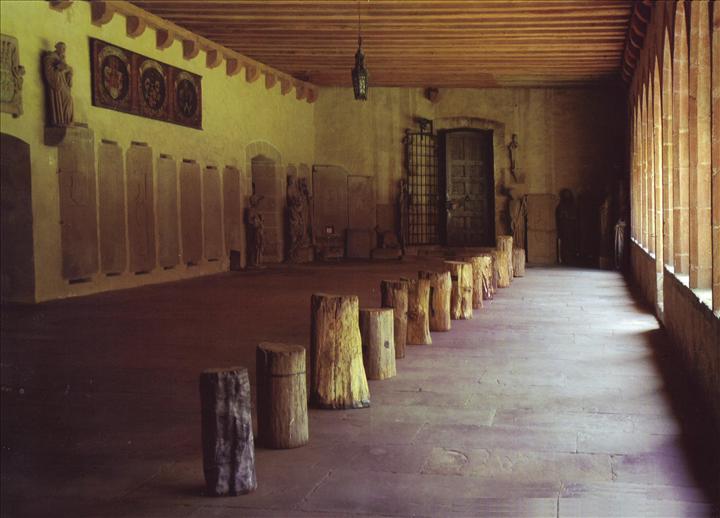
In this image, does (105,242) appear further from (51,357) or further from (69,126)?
(51,357)

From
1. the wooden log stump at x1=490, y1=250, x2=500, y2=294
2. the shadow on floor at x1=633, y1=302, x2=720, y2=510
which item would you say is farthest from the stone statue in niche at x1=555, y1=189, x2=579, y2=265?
the shadow on floor at x1=633, y1=302, x2=720, y2=510

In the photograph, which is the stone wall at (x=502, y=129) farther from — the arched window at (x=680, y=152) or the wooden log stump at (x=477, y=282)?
the arched window at (x=680, y=152)

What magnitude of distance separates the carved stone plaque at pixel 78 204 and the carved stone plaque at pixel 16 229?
585 mm

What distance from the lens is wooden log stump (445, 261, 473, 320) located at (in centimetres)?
886

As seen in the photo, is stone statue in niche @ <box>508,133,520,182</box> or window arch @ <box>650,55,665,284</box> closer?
window arch @ <box>650,55,665,284</box>

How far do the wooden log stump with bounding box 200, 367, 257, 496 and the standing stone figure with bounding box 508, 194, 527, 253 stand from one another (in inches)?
658

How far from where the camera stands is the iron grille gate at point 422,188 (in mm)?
20172

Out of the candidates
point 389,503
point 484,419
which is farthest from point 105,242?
point 389,503

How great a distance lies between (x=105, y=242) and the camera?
1196 centimetres

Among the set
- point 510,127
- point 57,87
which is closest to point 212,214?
point 57,87

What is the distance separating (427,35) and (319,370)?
401 inches

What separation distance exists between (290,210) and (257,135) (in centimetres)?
190

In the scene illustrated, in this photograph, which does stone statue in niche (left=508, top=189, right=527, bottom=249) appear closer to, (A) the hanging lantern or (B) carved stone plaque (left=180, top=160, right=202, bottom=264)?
(B) carved stone plaque (left=180, top=160, right=202, bottom=264)

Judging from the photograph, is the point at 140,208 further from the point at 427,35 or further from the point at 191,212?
the point at 427,35
